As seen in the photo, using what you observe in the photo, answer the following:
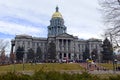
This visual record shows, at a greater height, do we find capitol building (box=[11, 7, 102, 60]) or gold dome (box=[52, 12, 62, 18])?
gold dome (box=[52, 12, 62, 18])

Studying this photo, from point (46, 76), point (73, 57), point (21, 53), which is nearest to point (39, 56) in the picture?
point (21, 53)

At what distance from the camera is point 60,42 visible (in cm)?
14088

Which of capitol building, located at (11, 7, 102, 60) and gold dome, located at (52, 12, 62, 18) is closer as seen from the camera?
capitol building, located at (11, 7, 102, 60)

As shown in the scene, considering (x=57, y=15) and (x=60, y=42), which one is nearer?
(x=60, y=42)

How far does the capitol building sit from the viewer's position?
139m

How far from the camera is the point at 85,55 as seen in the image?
428 ft

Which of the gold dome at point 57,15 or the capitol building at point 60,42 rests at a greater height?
the gold dome at point 57,15

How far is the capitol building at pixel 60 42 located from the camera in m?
139

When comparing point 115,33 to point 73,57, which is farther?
point 73,57

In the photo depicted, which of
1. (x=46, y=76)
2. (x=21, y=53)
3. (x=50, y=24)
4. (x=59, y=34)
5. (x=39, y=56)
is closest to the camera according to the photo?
(x=46, y=76)

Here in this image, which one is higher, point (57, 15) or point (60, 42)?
point (57, 15)

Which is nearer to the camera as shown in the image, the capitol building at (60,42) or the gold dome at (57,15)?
the capitol building at (60,42)

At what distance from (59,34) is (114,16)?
12015cm

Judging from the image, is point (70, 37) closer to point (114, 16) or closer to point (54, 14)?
point (54, 14)
